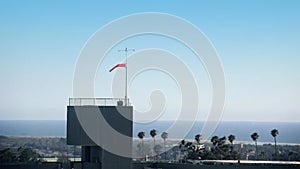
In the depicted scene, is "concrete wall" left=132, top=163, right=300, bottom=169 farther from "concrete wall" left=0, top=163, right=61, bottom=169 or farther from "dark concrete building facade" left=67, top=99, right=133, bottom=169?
"dark concrete building facade" left=67, top=99, right=133, bottom=169

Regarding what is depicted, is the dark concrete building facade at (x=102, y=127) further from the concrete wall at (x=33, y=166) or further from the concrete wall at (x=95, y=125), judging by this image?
the concrete wall at (x=33, y=166)

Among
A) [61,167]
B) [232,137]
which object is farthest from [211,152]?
[61,167]

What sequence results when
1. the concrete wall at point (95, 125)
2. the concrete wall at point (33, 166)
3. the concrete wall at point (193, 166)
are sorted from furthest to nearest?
the concrete wall at point (33, 166), the concrete wall at point (193, 166), the concrete wall at point (95, 125)

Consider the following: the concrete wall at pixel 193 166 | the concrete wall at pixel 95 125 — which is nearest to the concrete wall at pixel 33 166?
the concrete wall at pixel 193 166

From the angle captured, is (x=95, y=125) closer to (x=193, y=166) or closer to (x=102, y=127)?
(x=102, y=127)

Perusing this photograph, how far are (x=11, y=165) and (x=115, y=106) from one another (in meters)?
16.0

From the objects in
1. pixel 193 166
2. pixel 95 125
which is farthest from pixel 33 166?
pixel 193 166

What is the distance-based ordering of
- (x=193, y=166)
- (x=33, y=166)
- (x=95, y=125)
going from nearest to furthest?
(x=95, y=125), (x=33, y=166), (x=193, y=166)

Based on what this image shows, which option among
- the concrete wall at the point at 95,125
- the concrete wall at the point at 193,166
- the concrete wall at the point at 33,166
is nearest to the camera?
the concrete wall at the point at 95,125

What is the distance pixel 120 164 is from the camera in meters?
35.0

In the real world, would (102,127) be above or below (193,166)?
above

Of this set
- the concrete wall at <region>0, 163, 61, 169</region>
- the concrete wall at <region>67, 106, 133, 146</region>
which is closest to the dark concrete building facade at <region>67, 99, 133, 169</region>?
the concrete wall at <region>67, 106, 133, 146</region>

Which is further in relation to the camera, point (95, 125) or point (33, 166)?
point (33, 166)

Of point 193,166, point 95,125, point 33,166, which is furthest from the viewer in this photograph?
point 193,166
